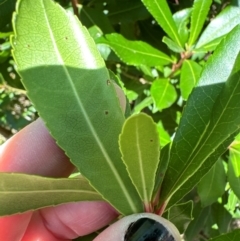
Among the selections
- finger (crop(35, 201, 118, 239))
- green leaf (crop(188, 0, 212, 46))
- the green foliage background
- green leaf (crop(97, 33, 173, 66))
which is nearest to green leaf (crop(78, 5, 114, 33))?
the green foliage background

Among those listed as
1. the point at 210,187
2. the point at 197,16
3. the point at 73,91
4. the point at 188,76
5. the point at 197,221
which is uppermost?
the point at 73,91

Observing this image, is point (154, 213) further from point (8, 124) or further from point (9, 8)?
point (8, 124)

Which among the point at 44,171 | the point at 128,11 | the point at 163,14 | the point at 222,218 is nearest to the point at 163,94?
the point at 163,14

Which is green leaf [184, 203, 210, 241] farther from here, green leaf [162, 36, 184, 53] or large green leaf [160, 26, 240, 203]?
large green leaf [160, 26, 240, 203]

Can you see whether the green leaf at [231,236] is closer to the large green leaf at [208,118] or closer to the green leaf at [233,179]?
the large green leaf at [208,118]

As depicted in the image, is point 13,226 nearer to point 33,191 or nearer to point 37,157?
point 37,157

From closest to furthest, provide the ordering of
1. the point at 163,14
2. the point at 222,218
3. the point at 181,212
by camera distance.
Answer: the point at 181,212, the point at 163,14, the point at 222,218
